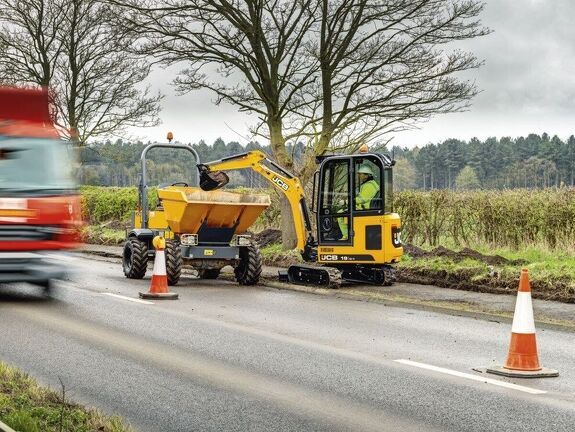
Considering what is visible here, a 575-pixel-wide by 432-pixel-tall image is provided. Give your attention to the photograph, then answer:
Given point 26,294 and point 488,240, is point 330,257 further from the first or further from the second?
point 26,294

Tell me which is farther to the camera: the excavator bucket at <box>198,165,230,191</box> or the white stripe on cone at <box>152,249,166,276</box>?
the excavator bucket at <box>198,165,230,191</box>

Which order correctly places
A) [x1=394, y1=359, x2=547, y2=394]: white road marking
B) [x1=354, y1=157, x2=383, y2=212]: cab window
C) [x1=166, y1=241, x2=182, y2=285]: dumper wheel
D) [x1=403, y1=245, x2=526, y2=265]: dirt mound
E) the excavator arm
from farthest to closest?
the excavator arm < [x1=403, y1=245, x2=526, y2=265]: dirt mound < [x1=166, y1=241, x2=182, y2=285]: dumper wheel < [x1=354, y1=157, x2=383, y2=212]: cab window < [x1=394, y1=359, x2=547, y2=394]: white road marking

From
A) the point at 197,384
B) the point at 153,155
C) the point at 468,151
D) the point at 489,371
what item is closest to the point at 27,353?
the point at 197,384

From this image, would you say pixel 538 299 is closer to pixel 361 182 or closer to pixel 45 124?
pixel 361 182

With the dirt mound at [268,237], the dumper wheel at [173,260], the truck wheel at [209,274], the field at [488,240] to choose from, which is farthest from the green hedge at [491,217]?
the dumper wheel at [173,260]

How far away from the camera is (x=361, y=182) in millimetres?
16984

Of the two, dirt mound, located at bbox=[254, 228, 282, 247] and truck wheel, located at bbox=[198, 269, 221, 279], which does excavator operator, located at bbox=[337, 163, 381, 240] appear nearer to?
truck wheel, located at bbox=[198, 269, 221, 279]

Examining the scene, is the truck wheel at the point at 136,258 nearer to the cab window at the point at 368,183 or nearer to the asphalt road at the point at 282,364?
the asphalt road at the point at 282,364

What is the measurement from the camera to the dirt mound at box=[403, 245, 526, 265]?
1764 centimetres

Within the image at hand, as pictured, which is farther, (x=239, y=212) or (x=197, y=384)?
(x=239, y=212)

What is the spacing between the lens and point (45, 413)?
6.27m

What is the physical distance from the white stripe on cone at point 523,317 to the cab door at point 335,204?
8231 mm

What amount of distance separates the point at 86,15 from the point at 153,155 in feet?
55.8

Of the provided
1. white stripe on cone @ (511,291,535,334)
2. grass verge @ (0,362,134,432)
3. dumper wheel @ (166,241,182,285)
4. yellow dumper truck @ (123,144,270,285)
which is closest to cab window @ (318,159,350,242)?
yellow dumper truck @ (123,144,270,285)
